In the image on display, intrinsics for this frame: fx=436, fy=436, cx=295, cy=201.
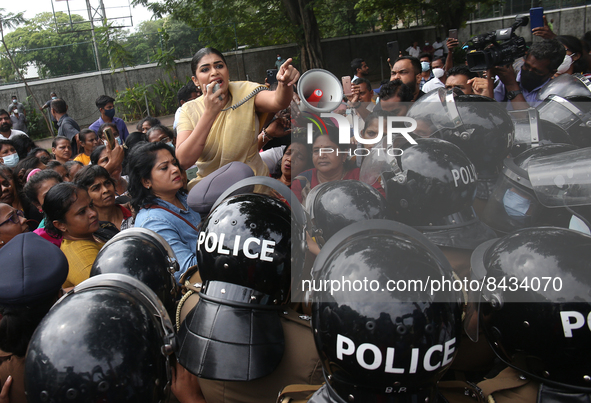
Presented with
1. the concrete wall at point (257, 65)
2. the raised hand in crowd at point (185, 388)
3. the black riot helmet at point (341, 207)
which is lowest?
the raised hand in crowd at point (185, 388)

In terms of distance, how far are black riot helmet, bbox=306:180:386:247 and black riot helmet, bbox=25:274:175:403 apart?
3.20 ft

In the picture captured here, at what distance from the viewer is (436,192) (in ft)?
7.09

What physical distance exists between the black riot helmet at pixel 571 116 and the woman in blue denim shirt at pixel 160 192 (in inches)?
100

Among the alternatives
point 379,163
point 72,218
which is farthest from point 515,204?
point 72,218

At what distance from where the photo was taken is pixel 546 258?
1532mm

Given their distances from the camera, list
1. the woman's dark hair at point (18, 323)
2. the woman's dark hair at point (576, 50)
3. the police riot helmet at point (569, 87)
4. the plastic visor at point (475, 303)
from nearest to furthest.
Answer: the plastic visor at point (475, 303) → the woman's dark hair at point (18, 323) → the police riot helmet at point (569, 87) → the woman's dark hair at point (576, 50)

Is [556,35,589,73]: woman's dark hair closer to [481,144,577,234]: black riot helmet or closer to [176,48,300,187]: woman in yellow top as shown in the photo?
[481,144,577,234]: black riot helmet

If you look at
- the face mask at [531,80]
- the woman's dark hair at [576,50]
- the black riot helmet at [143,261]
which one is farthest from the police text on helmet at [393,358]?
the woman's dark hair at [576,50]

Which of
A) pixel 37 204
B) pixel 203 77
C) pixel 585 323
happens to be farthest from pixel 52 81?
pixel 585 323

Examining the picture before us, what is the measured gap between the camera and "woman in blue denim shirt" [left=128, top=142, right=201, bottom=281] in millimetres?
2895

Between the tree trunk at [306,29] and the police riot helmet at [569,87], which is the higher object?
the tree trunk at [306,29]

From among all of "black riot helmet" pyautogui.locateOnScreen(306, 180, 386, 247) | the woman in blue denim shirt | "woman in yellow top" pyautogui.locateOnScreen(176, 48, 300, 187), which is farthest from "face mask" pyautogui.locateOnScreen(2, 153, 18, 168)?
"black riot helmet" pyautogui.locateOnScreen(306, 180, 386, 247)

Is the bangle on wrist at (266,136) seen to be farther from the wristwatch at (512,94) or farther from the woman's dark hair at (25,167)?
the woman's dark hair at (25,167)

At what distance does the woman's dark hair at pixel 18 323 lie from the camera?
198 cm
